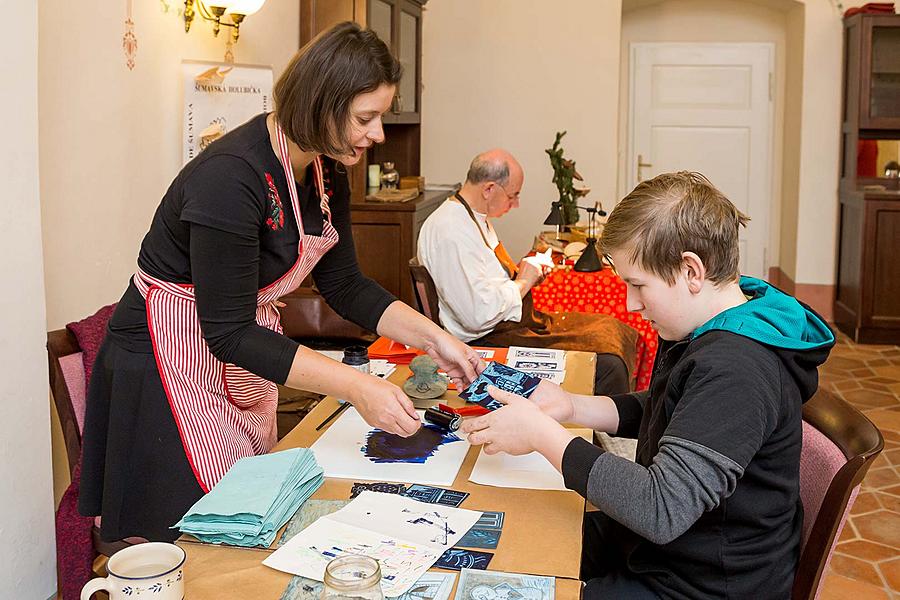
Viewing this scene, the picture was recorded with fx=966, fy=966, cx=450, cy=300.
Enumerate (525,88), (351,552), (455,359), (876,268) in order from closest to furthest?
(351,552), (455,359), (876,268), (525,88)

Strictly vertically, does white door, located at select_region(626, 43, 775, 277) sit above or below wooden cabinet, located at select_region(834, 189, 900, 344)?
Answer: above

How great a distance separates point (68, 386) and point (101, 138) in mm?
1316

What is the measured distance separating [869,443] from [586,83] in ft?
21.1

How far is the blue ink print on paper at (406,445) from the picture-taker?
2010mm

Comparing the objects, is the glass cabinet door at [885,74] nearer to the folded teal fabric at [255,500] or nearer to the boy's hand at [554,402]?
the boy's hand at [554,402]

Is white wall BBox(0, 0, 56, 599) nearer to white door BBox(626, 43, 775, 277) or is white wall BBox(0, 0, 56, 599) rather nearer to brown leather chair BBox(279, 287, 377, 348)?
brown leather chair BBox(279, 287, 377, 348)

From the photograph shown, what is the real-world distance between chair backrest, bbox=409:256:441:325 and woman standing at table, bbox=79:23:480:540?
1.61 meters

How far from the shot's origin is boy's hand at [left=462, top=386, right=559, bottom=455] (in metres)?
1.78

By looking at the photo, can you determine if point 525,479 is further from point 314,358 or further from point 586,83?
point 586,83

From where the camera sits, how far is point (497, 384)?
216 centimetres

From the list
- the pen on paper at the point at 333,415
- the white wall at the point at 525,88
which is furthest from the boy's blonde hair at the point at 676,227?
the white wall at the point at 525,88

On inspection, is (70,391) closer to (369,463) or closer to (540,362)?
(369,463)

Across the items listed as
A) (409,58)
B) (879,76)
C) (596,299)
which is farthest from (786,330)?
(879,76)

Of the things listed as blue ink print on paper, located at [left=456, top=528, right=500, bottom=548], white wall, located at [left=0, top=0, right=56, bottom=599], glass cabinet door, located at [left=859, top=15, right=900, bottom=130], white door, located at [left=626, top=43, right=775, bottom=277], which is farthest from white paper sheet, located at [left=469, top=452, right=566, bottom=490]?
white door, located at [left=626, top=43, right=775, bottom=277]
